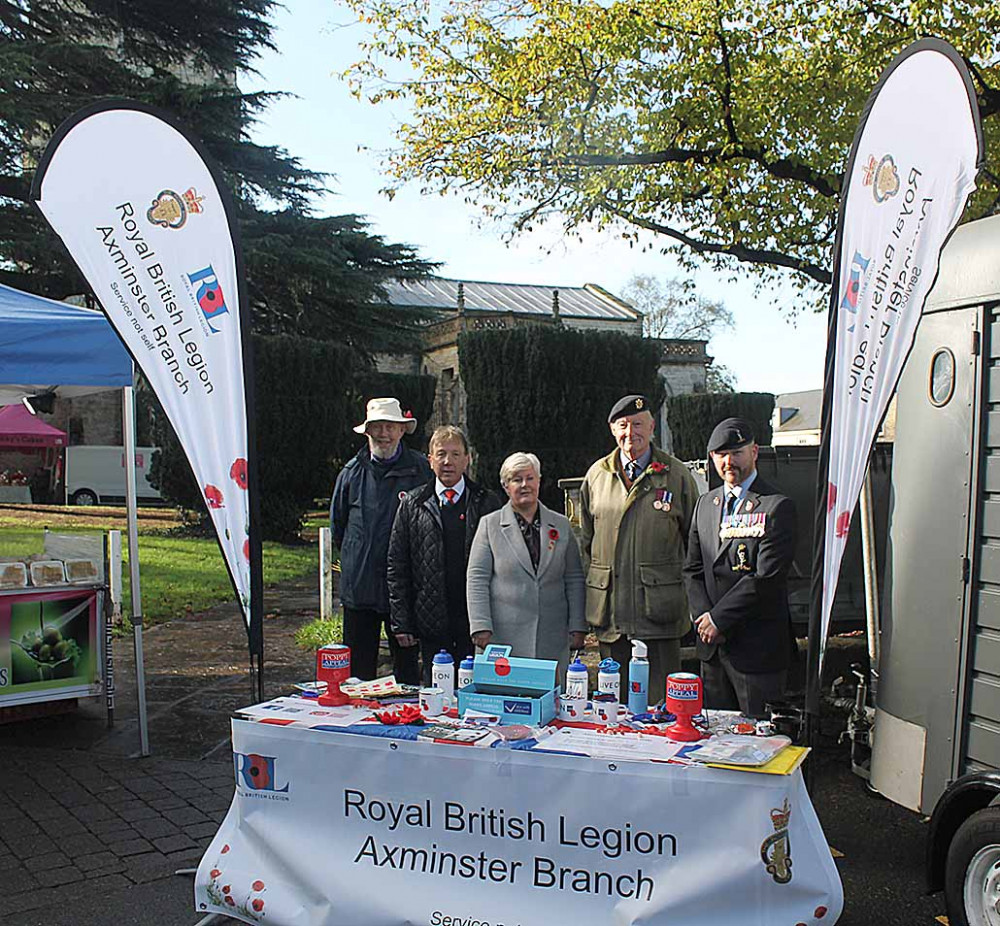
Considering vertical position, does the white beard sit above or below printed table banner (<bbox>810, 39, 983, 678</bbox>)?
below

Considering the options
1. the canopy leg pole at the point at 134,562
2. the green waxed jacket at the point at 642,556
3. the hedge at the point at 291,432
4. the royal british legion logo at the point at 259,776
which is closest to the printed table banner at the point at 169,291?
the royal british legion logo at the point at 259,776

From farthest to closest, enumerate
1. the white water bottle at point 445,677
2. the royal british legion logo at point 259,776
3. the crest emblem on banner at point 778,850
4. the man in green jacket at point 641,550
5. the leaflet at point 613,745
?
the man in green jacket at point 641,550
the white water bottle at point 445,677
the royal british legion logo at point 259,776
the leaflet at point 613,745
the crest emblem on banner at point 778,850

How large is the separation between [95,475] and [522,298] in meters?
43.5

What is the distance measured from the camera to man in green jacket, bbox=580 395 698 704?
4.70m

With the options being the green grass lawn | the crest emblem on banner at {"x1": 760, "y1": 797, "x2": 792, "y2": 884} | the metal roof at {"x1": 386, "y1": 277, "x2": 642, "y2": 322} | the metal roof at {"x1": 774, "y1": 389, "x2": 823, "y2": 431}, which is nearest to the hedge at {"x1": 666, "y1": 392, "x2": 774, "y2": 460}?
the metal roof at {"x1": 774, "y1": 389, "x2": 823, "y2": 431}

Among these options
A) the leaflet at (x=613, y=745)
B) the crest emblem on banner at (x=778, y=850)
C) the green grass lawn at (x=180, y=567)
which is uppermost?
→ the leaflet at (x=613, y=745)

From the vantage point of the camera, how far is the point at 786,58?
13016 millimetres

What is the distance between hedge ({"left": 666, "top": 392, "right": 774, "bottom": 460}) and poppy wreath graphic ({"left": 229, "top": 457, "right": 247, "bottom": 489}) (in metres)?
32.1

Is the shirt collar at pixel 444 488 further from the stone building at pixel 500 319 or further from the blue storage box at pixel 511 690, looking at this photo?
the stone building at pixel 500 319

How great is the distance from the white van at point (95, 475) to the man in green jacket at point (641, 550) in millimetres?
29502

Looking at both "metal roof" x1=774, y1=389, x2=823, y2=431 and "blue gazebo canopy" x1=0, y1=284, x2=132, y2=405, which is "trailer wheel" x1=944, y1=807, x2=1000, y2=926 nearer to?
"blue gazebo canopy" x1=0, y1=284, x2=132, y2=405

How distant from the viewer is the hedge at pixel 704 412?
36.1 metres

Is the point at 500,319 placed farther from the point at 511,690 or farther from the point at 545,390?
the point at 511,690

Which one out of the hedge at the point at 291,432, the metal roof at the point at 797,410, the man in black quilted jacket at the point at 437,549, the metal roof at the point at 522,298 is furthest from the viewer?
the metal roof at the point at 522,298
